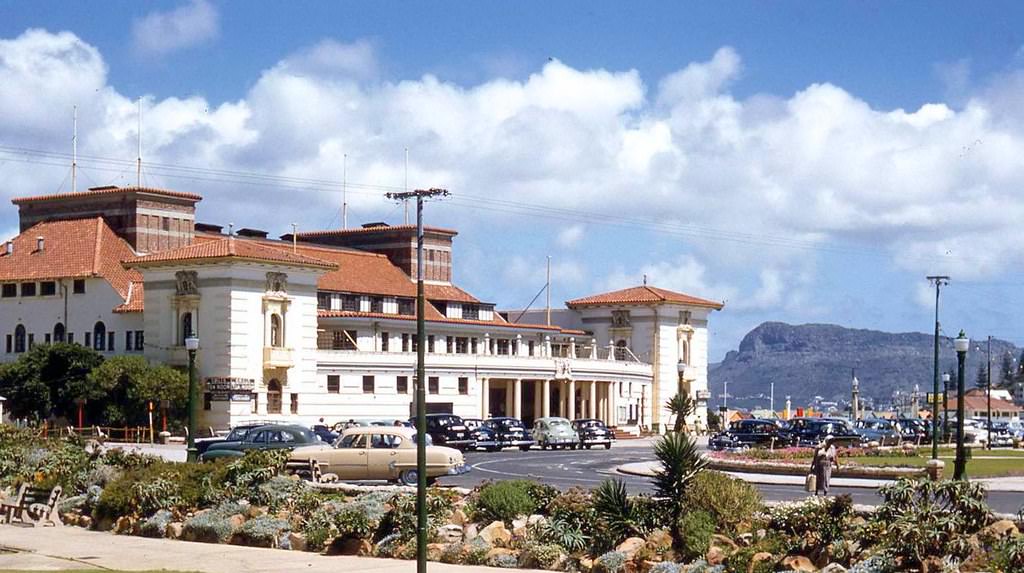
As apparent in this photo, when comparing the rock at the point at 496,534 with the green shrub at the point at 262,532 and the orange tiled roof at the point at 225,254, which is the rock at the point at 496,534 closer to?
the green shrub at the point at 262,532

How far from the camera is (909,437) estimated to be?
79.2 meters

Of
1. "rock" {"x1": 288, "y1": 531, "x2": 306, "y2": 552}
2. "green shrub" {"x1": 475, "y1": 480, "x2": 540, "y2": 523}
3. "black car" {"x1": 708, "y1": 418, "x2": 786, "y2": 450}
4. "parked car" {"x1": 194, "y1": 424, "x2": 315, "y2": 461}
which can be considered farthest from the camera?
"black car" {"x1": 708, "y1": 418, "x2": 786, "y2": 450}

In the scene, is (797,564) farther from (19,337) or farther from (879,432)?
(19,337)

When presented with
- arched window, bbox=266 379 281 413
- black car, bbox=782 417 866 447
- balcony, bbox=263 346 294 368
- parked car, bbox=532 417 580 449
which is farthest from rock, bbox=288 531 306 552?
arched window, bbox=266 379 281 413

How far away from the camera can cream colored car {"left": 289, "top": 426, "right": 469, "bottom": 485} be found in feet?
137

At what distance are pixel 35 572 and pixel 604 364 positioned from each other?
256 ft

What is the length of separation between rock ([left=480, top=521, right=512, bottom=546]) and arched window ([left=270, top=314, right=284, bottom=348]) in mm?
55092

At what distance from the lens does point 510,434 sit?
73.8m

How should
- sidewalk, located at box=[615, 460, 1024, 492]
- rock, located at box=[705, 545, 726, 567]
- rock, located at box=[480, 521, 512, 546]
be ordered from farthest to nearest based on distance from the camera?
sidewalk, located at box=[615, 460, 1024, 492], rock, located at box=[480, 521, 512, 546], rock, located at box=[705, 545, 726, 567]

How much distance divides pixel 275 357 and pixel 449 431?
1580cm

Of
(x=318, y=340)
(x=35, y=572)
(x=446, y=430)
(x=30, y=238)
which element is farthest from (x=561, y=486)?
(x=30, y=238)

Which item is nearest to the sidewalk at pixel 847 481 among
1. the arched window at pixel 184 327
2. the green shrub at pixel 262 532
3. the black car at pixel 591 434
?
the green shrub at pixel 262 532

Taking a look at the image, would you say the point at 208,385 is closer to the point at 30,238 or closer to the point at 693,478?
the point at 30,238

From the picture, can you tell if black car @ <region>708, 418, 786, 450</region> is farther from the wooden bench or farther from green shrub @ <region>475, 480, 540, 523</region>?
green shrub @ <region>475, 480, 540, 523</region>
